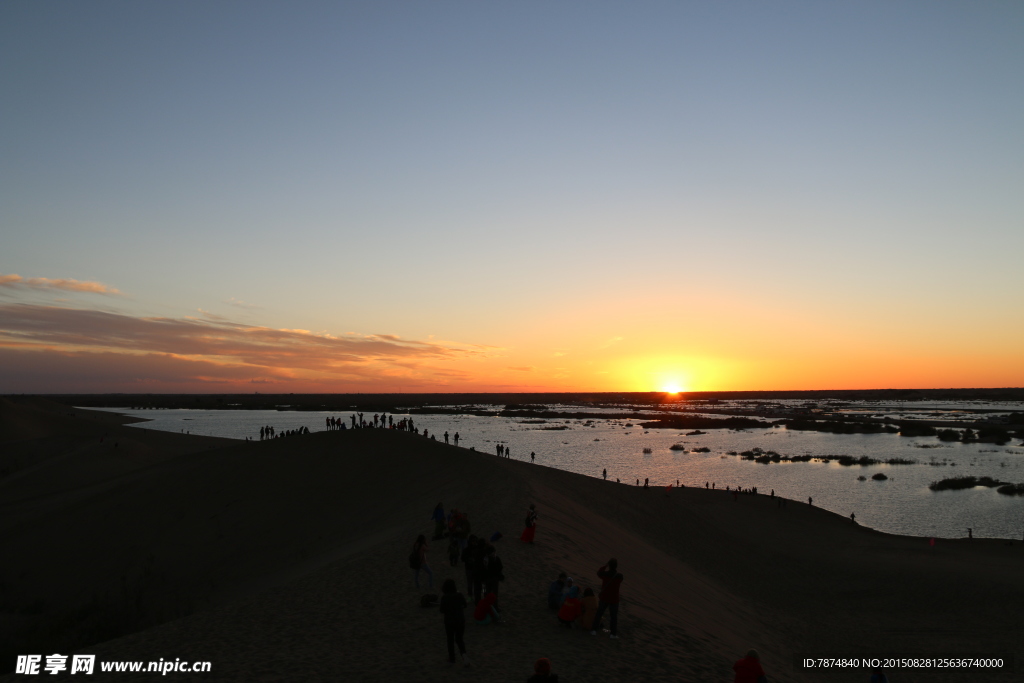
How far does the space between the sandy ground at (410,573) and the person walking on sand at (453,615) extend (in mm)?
411

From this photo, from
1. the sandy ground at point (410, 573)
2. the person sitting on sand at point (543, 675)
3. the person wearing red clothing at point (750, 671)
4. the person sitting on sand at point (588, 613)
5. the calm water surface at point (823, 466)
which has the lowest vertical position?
Answer: the calm water surface at point (823, 466)

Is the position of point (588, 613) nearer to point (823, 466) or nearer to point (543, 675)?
point (543, 675)

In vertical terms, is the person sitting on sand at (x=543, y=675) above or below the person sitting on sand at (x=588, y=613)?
→ above

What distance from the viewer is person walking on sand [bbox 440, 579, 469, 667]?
985 cm

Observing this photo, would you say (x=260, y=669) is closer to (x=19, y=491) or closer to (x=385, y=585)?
(x=385, y=585)

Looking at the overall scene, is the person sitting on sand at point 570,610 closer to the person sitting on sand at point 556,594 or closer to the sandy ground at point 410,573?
the sandy ground at point 410,573

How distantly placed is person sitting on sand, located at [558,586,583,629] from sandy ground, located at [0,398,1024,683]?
0.78 feet

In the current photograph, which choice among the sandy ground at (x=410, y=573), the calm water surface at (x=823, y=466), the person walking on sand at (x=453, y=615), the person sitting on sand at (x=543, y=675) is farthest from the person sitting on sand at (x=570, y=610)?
the calm water surface at (x=823, y=466)

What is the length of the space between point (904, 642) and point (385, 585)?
17.2 metres

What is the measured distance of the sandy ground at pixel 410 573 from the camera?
1187 centimetres

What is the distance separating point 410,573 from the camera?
1616 centimetres

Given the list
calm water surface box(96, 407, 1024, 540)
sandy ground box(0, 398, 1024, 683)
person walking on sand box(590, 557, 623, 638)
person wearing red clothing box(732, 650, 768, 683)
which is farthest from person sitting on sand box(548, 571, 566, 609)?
calm water surface box(96, 407, 1024, 540)

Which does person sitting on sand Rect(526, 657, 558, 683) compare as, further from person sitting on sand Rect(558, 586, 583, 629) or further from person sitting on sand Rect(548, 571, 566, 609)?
person sitting on sand Rect(548, 571, 566, 609)

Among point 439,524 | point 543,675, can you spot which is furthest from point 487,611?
point 439,524
